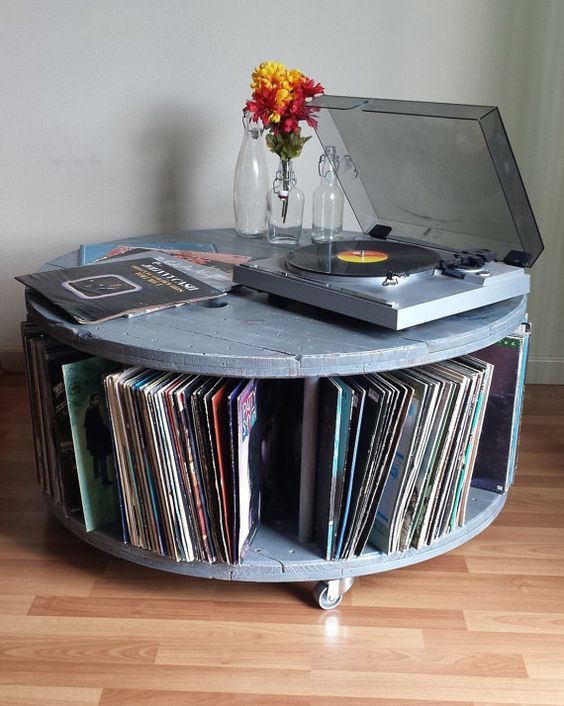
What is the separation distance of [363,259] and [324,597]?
594 mm

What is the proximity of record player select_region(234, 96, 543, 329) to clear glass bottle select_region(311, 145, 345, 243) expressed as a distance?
1cm

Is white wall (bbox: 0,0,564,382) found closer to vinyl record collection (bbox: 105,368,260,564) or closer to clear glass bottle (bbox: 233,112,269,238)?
clear glass bottle (bbox: 233,112,269,238)

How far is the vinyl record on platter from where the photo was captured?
128cm

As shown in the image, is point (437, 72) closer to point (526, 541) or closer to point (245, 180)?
point (245, 180)

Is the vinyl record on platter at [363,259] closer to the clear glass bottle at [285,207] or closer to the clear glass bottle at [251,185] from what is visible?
the clear glass bottle at [285,207]

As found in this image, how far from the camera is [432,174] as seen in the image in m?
1.54

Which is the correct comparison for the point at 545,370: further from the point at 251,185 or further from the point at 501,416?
the point at 251,185

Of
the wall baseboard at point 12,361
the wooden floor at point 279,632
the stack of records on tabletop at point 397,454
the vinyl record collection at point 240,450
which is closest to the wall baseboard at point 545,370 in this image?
the wall baseboard at point 12,361

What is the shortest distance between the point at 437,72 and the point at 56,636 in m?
1.63

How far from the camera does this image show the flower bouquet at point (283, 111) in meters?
1.59

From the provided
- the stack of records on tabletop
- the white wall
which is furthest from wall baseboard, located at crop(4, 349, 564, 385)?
the stack of records on tabletop

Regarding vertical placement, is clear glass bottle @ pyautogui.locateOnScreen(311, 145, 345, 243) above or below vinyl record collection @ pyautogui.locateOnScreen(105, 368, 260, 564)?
above

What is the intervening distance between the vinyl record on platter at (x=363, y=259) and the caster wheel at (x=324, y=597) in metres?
0.53

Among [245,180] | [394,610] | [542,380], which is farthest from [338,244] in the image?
[542,380]
